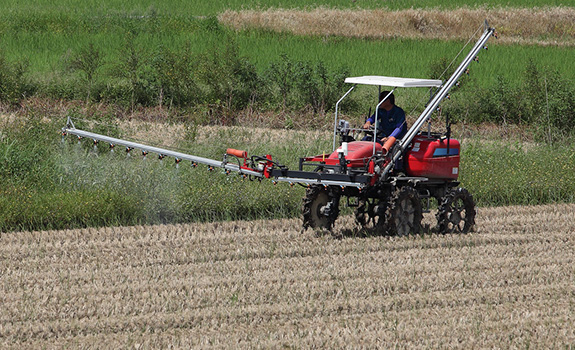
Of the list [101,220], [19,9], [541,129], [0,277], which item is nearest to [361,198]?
[101,220]

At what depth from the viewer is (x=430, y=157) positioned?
1077cm

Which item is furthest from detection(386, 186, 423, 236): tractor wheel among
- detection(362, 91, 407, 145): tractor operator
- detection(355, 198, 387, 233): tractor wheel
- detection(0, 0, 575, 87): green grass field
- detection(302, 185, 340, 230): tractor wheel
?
detection(0, 0, 575, 87): green grass field

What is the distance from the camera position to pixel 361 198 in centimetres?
1081

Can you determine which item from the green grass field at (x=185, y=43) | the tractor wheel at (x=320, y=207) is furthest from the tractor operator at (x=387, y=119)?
the green grass field at (x=185, y=43)

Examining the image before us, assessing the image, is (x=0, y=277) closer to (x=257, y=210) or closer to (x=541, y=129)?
(x=257, y=210)

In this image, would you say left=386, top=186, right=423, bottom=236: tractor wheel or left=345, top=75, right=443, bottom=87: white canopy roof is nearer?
left=345, top=75, right=443, bottom=87: white canopy roof

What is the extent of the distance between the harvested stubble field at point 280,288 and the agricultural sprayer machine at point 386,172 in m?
0.37

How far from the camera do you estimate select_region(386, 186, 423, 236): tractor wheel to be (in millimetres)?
10368

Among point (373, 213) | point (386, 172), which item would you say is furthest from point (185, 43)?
point (386, 172)

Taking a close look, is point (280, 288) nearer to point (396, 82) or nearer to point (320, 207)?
point (320, 207)

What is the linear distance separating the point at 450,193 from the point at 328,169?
189 centimetres

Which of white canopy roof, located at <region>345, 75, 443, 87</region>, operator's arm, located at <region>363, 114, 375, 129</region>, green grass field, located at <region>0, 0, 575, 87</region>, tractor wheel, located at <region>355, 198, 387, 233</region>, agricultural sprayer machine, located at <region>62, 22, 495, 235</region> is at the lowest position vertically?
tractor wheel, located at <region>355, 198, 387, 233</region>

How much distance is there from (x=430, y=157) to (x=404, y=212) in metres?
0.83

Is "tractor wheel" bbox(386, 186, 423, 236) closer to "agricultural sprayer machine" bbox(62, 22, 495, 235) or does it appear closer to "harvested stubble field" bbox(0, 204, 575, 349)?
"agricultural sprayer machine" bbox(62, 22, 495, 235)
